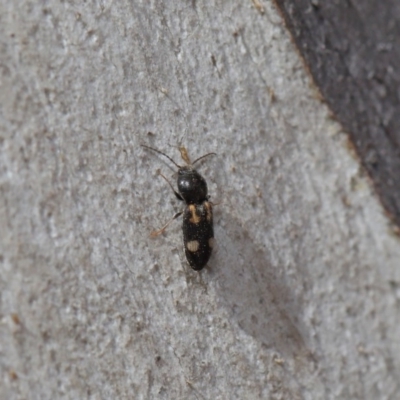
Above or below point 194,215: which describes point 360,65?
above

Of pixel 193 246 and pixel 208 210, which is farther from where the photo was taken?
pixel 208 210

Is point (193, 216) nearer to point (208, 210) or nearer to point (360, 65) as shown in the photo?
point (208, 210)

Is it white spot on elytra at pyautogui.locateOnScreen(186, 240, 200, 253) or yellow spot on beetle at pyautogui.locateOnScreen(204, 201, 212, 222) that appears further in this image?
yellow spot on beetle at pyautogui.locateOnScreen(204, 201, 212, 222)

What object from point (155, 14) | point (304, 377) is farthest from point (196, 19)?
point (304, 377)

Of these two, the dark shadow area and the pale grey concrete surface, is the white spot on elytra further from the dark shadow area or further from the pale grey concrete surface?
the dark shadow area

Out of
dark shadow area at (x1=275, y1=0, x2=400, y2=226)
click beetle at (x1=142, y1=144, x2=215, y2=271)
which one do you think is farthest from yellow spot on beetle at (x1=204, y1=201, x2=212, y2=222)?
dark shadow area at (x1=275, y1=0, x2=400, y2=226)

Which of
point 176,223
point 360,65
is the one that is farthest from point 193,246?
point 360,65
